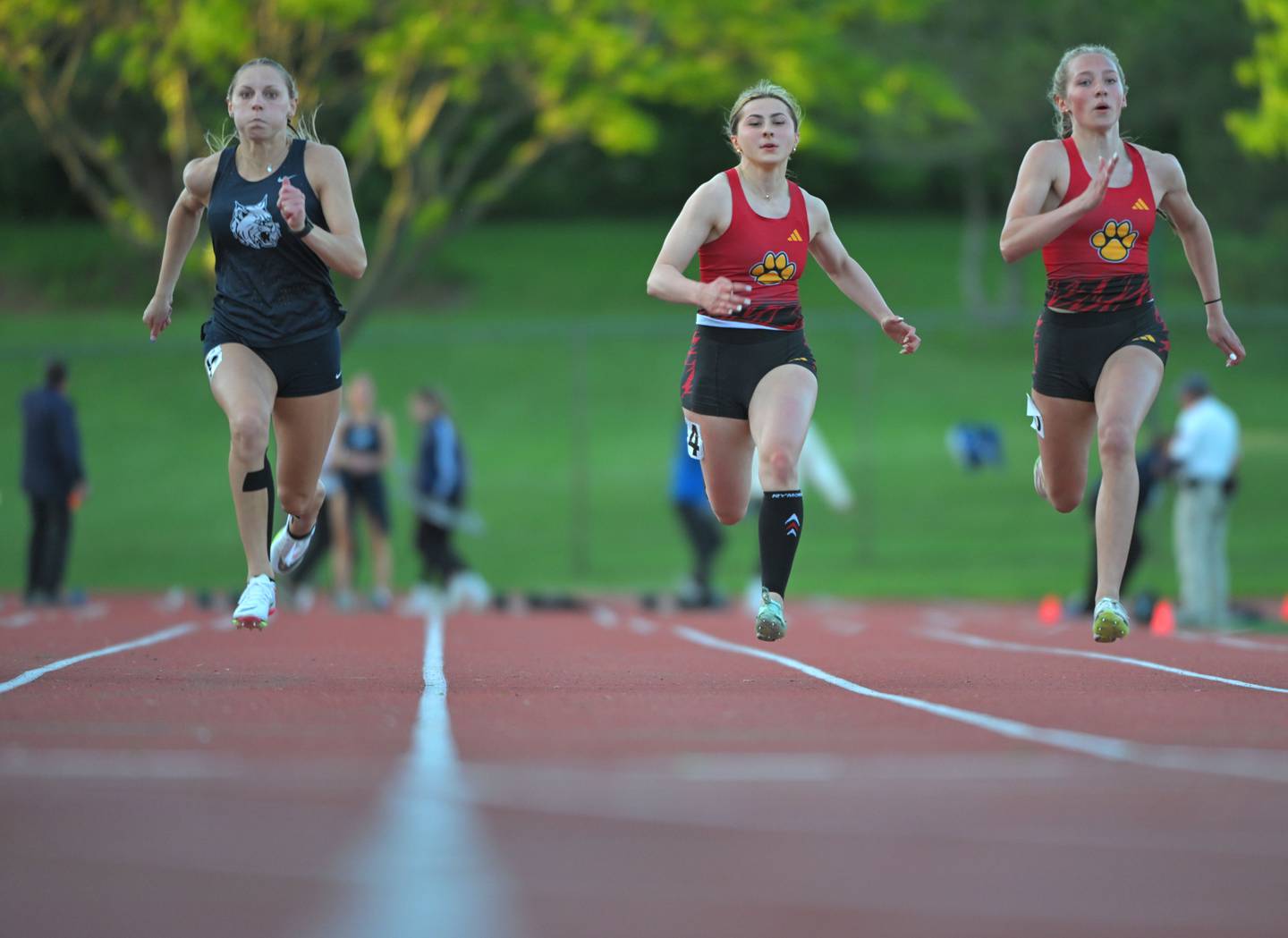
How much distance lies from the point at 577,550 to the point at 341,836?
18102mm

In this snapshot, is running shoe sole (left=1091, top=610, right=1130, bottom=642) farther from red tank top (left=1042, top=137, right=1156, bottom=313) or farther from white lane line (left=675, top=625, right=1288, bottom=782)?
red tank top (left=1042, top=137, right=1156, bottom=313)

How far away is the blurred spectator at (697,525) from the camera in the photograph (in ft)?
58.7

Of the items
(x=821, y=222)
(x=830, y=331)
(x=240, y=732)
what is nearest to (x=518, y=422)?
(x=830, y=331)

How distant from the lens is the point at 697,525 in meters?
18.3

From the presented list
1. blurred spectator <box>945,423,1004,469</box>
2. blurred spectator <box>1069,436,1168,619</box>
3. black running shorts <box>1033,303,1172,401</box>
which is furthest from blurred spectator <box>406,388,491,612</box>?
black running shorts <box>1033,303,1172,401</box>

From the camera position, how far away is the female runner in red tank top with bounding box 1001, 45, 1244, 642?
8.08 metres

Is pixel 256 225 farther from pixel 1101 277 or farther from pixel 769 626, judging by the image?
pixel 1101 277

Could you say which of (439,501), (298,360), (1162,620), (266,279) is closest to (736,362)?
(298,360)

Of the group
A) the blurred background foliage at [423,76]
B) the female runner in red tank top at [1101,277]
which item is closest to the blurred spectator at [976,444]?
the blurred background foliage at [423,76]

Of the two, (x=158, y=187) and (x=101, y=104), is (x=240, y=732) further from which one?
(x=158, y=187)

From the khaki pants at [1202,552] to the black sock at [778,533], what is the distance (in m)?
8.91

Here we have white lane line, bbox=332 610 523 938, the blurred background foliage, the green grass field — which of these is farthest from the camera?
the green grass field

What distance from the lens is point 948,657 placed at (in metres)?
10.0

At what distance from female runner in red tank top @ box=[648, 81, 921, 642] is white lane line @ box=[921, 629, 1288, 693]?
5.98ft
